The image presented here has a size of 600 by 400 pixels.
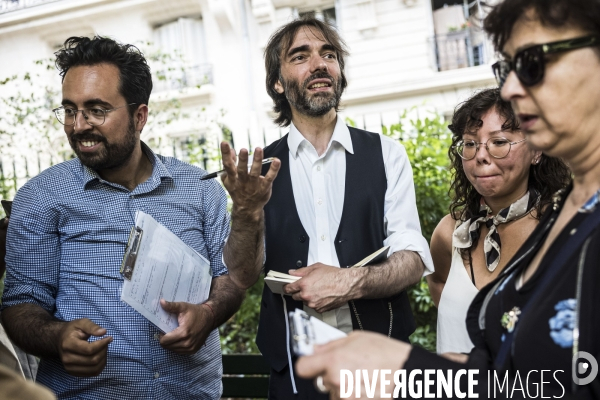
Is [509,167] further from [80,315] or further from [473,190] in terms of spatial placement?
[80,315]

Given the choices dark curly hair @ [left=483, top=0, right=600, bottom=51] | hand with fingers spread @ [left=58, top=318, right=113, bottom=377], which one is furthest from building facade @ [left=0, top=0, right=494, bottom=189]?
dark curly hair @ [left=483, top=0, right=600, bottom=51]

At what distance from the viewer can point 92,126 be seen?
101 inches

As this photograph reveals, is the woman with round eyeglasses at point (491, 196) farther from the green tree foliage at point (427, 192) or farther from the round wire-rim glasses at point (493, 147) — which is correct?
the green tree foliage at point (427, 192)

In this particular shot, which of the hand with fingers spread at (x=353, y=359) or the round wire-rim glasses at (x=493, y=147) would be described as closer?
the hand with fingers spread at (x=353, y=359)

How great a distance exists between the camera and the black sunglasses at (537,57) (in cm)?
122

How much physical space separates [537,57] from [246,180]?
3.94 feet

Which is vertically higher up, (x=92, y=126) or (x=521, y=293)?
(x=92, y=126)

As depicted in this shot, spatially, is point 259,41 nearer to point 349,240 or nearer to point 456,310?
point 349,240

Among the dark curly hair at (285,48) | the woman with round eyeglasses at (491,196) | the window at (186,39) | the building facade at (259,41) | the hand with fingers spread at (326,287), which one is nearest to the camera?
the hand with fingers spread at (326,287)

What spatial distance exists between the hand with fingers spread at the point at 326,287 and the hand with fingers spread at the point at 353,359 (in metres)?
1.00

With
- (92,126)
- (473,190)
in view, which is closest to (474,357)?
(473,190)

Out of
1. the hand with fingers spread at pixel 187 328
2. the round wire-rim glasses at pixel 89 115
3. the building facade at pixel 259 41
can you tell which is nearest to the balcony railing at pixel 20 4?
the building facade at pixel 259 41

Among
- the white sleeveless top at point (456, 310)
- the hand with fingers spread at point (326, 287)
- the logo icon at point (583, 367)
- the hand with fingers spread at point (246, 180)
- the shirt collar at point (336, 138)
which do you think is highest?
the shirt collar at point (336, 138)

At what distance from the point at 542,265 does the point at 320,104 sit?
162 cm
